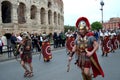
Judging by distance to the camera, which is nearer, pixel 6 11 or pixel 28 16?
pixel 6 11

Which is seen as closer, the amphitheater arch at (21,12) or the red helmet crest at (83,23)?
the red helmet crest at (83,23)

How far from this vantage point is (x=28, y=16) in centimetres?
4406

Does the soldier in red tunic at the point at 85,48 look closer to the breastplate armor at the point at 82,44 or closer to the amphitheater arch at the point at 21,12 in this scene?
the breastplate armor at the point at 82,44

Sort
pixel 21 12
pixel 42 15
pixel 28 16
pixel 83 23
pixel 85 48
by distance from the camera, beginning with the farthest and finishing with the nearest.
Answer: pixel 42 15 < pixel 21 12 < pixel 28 16 < pixel 83 23 < pixel 85 48

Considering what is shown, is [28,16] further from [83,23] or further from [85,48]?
[85,48]

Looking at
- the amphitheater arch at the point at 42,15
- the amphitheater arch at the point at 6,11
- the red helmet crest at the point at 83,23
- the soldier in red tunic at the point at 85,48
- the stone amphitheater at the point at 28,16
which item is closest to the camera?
the soldier in red tunic at the point at 85,48

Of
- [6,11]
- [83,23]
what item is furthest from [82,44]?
[6,11]

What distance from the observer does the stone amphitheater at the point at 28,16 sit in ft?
131

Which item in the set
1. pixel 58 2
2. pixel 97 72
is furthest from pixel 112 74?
pixel 58 2

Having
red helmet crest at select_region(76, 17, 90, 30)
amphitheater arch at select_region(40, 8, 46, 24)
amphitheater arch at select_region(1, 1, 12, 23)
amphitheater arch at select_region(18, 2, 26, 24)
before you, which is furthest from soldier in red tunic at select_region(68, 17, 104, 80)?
amphitheater arch at select_region(40, 8, 46, 24)

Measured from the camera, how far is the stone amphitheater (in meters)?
39.8

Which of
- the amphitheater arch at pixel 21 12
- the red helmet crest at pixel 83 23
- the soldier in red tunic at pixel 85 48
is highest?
the amphitheater arch at pixel 21 12

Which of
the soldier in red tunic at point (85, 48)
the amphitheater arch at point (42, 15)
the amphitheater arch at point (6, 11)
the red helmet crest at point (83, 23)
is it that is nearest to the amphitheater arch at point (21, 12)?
the amphitheater arch at point (6, 11)

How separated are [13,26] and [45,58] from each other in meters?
22.2
